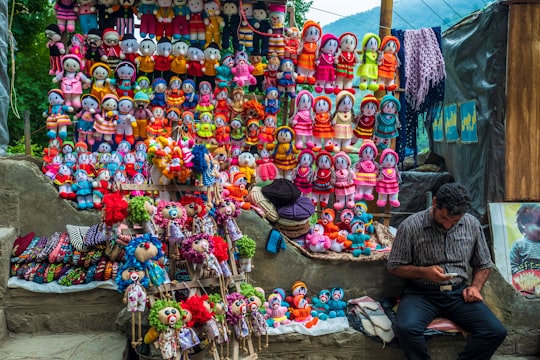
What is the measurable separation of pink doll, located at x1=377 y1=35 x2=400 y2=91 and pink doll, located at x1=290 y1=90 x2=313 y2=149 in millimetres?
832

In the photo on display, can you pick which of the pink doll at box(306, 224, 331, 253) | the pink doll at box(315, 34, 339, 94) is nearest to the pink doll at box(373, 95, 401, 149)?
the pink doll at box(315, 34, 339, 94)

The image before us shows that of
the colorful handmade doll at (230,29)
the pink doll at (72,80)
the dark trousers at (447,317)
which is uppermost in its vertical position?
the colorful handmade doll at (230,29)

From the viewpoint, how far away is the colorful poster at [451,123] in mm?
6469

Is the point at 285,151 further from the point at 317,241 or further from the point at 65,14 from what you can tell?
the point at 65,14

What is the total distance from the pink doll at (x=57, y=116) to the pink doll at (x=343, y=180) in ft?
8.65

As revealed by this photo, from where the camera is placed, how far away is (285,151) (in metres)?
4.75

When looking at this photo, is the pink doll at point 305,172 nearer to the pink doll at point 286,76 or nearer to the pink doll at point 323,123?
the pink doll at point 323,123

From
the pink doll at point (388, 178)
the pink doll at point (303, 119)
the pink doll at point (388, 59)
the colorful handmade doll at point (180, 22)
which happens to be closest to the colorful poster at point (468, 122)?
the pink doll at point (388, 59)

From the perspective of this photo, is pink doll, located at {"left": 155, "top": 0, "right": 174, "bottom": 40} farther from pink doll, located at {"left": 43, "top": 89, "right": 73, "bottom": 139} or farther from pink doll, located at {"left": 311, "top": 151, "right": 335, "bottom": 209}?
→ pink doll, located at {"left": 311, "top": 151, "right": 335, "bottom": 209}

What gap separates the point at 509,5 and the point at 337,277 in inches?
136

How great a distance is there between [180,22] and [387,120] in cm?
233

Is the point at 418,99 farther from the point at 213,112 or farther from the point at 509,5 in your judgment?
the point at 213,112

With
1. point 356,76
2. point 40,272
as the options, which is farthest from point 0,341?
point 356,76

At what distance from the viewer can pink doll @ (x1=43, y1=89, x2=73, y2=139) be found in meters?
4.59
